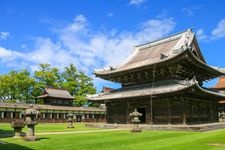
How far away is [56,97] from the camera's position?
7188cm

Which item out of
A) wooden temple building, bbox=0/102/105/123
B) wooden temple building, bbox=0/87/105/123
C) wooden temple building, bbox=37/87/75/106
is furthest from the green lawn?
wooden temple building, bbox=37/87/75/106

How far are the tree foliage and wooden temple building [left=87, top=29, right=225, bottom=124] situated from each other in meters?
35.1

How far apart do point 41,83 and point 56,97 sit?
34.6 ft

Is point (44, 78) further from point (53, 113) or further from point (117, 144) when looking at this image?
point (117, 144)

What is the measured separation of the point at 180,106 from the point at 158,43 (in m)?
14.7

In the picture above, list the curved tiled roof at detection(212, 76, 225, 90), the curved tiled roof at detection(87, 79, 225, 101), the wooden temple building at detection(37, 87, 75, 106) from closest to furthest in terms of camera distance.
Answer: the curved tiled roof at detection(87, 79, 225, 101), the curved tiled roof at detection(212, 76, 225, 90), the wooden temple building at detection(37, 87, 75, 106)

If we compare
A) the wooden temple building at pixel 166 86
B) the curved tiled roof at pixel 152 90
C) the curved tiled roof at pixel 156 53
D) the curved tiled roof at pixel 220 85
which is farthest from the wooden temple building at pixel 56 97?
the curved tiled roof at pixel 220 85

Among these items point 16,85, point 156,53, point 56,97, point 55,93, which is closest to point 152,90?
point 156,53

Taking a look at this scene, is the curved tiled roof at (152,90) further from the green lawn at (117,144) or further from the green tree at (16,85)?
the green tree at (16,85)

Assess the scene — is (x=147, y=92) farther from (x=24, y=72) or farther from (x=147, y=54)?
(x=24, y=72)

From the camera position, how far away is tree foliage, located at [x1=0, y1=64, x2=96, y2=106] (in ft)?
239

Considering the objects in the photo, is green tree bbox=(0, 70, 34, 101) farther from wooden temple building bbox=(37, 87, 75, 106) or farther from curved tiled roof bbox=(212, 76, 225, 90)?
curved tiled roof bbox=(212, 76, 225, 90)

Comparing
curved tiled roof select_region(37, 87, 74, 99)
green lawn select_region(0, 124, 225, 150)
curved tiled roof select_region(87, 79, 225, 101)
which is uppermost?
curved tiled roof select_region(37, 87, 74, 99)

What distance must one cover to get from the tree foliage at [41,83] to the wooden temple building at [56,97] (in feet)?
10.6
